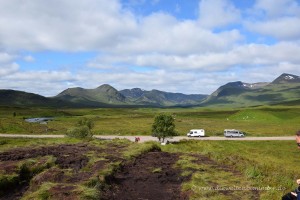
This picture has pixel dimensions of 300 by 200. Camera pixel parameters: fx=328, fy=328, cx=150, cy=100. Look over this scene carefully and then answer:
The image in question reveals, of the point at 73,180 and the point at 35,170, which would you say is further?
the point at 35,170

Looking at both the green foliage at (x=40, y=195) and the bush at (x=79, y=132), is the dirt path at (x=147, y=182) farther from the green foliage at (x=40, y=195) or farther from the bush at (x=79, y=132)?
the bush at (x=79, y=132)

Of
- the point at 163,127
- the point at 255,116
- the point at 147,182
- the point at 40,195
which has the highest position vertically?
the point at 40,195

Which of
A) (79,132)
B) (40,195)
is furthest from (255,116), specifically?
(40,195)

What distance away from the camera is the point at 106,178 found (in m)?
21.0

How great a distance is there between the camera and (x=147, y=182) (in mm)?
21953

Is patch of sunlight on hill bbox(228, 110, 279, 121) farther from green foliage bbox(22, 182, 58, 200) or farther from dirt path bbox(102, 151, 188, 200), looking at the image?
green foliage bbox(22, 182, 58, 200)

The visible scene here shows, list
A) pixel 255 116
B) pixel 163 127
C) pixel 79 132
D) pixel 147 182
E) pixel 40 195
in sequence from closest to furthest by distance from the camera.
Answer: pixel 40 195, pixel 147 182, pixel 79 132, pixel 163 127, pixel 255 116

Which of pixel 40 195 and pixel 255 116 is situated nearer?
pixel 40 195

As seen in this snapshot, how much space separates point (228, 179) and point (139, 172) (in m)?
6.72

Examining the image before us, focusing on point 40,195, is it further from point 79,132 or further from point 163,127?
point 163,127

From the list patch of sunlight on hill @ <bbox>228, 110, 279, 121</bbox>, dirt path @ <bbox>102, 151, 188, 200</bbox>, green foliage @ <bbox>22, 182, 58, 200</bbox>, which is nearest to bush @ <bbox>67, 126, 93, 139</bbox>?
dirt path @ <bbox>102, 151, 188, 200</bbox>

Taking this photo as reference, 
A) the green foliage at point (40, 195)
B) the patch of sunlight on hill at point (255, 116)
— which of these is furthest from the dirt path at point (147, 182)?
the patch of sunlight on hill at point (255, 116)

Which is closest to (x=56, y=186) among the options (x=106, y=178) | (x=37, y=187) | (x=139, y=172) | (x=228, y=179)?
(x=37, y=187)

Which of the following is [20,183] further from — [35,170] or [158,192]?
[158,192]
